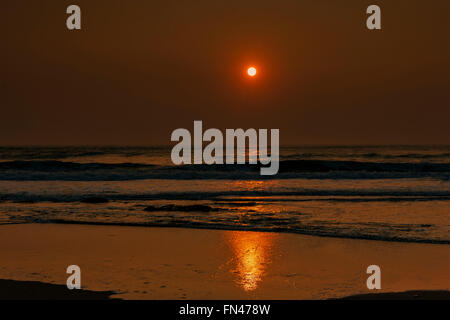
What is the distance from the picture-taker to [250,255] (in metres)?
8.82

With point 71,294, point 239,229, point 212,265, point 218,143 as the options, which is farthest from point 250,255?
point 218,143

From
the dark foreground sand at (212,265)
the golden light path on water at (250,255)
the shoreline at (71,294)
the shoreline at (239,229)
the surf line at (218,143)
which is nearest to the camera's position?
the shoreline at (71,294)

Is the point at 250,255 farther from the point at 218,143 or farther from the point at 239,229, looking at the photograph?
the point at 218,143

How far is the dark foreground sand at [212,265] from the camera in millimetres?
6633

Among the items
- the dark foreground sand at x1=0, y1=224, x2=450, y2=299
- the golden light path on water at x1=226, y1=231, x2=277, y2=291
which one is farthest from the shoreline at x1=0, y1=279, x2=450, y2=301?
the golden light path on water at x1=226, y1=231, x2=277, y2=291

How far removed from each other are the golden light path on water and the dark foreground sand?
1 cm

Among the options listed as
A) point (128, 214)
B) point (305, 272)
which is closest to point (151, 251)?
point (305, 272)

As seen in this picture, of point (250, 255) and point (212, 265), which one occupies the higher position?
point (250, 255)

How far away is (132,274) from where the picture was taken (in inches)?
293

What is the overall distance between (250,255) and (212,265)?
1.00 meters

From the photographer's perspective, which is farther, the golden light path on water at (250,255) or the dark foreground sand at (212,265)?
the golden light path on water at (250,255)

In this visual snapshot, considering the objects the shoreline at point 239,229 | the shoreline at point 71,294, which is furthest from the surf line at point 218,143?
the shoreline at point 71,294

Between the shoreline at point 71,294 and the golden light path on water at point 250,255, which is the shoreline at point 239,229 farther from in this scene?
the shoreline at point 71,294

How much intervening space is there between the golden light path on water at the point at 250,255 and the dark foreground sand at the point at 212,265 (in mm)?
14
